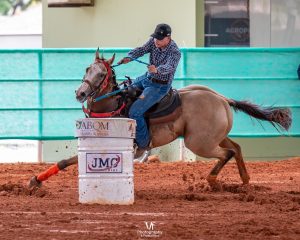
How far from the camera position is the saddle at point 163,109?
1405 centimetres

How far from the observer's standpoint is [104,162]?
12.1 m

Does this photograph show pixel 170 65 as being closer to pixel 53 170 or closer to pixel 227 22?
pixel 53 170

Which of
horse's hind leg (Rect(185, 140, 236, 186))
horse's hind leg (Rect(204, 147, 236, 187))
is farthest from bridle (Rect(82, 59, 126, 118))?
horse's hind leg (Rect(204, 147, 236, 187))

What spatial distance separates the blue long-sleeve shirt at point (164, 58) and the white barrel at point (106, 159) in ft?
5.28

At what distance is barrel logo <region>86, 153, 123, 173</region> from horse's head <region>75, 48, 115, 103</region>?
4.42 ft

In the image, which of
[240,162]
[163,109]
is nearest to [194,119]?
[163,109]

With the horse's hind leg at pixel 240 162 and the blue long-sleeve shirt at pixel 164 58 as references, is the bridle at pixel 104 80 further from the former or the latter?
the horse's hind leg at pixel 240 162

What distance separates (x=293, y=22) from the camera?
70.0 ft

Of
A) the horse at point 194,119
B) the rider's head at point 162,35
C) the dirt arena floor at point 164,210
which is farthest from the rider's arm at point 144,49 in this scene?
the dirt arena floor at point 164,210

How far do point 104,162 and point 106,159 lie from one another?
4 centimetres

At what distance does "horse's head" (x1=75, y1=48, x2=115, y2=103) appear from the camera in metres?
13.3

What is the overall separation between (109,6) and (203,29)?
6.22ft

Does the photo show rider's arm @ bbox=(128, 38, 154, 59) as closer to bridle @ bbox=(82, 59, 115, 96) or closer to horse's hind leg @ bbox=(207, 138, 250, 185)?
bridle @ bbox=(82, 59, 115, 96)

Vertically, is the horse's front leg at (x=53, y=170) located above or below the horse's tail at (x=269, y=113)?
below
